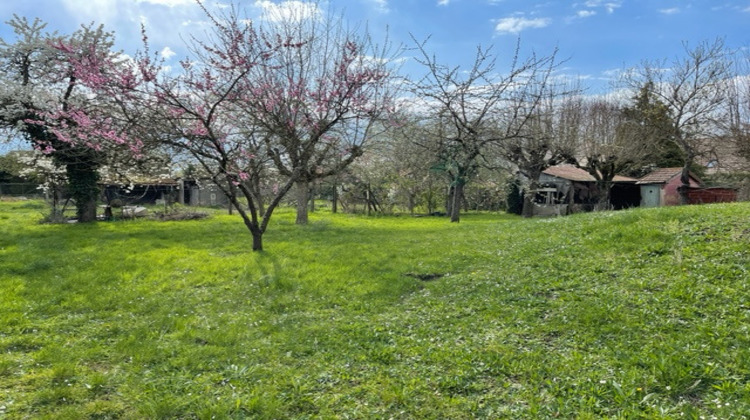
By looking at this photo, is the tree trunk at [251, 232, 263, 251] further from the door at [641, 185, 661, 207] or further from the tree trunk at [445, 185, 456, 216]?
the door at [641, 185, 661, 207]

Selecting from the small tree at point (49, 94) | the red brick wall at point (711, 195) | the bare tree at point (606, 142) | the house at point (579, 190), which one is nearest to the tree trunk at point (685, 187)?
the red brick wall at point (711, 195)

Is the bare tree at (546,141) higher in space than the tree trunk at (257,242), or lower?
higher

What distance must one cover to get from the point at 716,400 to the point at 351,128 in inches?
513

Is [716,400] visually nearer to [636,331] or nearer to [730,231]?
[636,331]

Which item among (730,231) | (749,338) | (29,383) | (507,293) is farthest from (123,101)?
(730,231)

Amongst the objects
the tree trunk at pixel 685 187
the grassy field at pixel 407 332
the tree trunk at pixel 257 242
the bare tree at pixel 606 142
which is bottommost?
the grassy field at pixel 407 332

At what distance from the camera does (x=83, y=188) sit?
1611cm

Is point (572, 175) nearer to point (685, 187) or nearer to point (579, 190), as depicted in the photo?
point (579, 190)

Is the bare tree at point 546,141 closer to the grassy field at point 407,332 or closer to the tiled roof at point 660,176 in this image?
the tiled roof at point 660,176

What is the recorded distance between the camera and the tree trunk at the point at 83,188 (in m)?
16.0

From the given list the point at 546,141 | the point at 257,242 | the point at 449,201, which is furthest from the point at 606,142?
the point at 257,242

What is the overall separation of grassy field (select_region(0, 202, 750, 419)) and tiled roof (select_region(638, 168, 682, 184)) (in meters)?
22.4

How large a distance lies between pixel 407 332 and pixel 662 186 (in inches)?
1139

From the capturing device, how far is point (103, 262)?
832 cm
